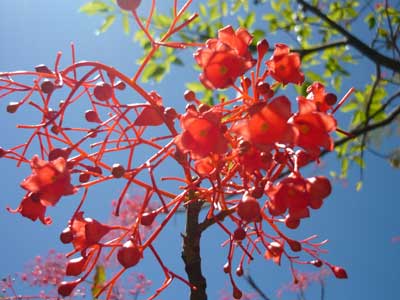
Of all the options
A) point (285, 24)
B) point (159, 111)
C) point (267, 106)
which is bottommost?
point (267, 106)

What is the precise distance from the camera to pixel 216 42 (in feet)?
2.86

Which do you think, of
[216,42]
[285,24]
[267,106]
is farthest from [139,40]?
[267,106]

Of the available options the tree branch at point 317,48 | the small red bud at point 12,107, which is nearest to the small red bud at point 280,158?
the small red bud at point 12,107

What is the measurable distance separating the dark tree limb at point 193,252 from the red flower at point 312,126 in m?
0.28

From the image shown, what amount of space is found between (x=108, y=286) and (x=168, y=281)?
11 cm

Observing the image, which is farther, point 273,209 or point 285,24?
point 285,24

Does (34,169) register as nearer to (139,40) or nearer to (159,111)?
(159,111)

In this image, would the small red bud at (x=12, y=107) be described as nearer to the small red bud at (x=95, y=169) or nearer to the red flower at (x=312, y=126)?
the small red bud at (x=95, y=169)

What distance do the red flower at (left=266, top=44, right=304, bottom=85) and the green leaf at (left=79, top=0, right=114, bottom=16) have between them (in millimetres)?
1884

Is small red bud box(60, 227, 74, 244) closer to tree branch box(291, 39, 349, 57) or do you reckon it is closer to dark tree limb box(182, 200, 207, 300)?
dark tree limb box(182, 200, 207, 300)

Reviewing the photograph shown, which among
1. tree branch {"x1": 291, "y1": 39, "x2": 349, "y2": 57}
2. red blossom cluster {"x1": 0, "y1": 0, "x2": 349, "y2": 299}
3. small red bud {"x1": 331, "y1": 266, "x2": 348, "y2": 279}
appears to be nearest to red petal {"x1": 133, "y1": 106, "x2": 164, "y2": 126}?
red blossom cluster {"x1": 0, "y1": 0, "x2": 349, "y2": 299}

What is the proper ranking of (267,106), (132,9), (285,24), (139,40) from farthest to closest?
(285,24), (139,40), (132,9), (267,106)

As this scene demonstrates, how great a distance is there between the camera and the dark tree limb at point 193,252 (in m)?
0.91

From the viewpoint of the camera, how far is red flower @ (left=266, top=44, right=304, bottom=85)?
96cm
